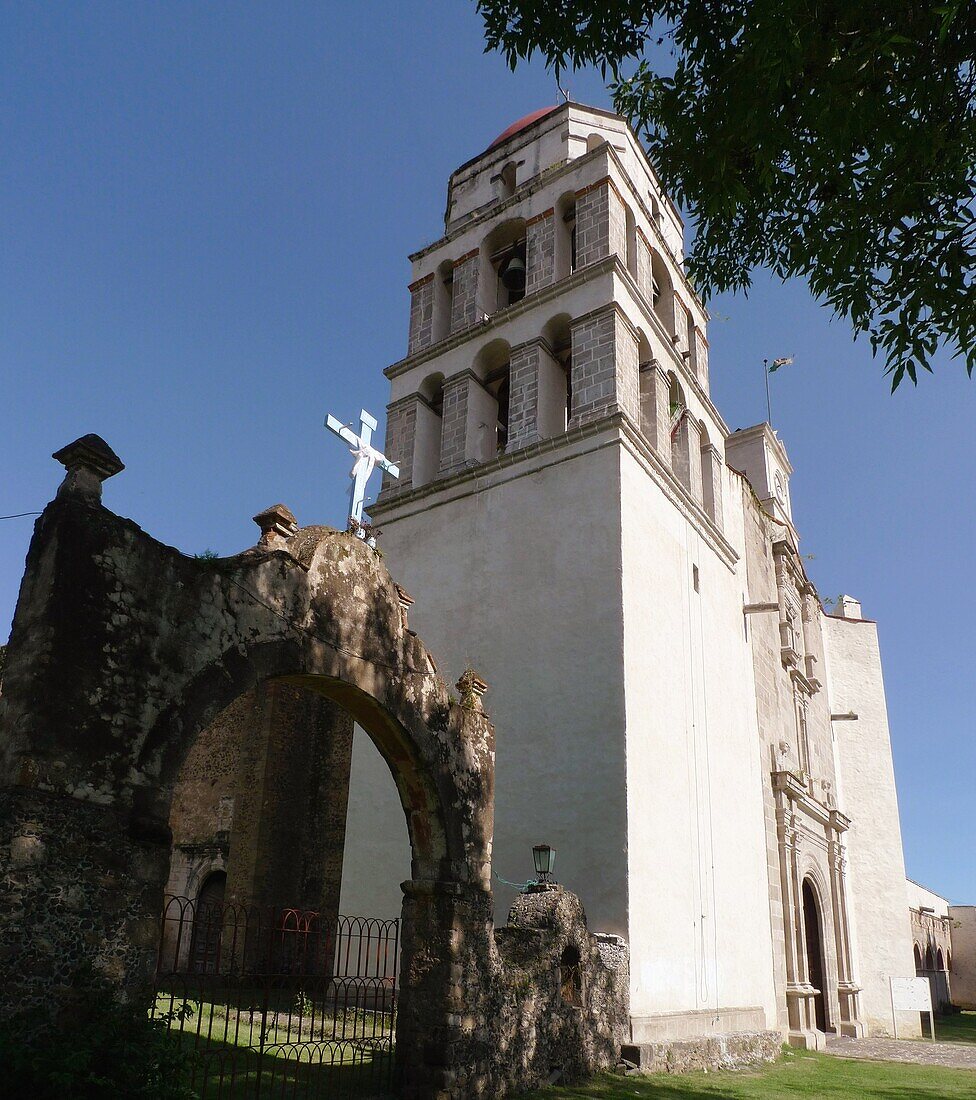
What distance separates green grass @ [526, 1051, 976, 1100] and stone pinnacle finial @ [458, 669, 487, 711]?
3.53 metres

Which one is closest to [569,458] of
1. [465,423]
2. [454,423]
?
[465,423]

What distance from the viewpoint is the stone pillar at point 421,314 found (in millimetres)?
17578

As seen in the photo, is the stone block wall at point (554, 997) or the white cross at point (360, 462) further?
the white cross at point (360, 462)

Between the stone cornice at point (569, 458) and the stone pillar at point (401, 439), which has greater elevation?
the stone pillar at point (401, 439)

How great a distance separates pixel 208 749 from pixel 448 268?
1065 centimetres

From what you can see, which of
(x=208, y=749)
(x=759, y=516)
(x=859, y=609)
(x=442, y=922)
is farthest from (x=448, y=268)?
(x=859, y=609)

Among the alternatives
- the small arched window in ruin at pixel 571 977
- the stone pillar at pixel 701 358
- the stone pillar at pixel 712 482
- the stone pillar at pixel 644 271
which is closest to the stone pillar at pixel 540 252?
the stone pillar at pixel 644 271

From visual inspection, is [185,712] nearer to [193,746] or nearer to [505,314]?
[193,746]

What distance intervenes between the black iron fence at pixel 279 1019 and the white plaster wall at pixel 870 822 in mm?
13254

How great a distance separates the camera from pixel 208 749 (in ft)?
58.6

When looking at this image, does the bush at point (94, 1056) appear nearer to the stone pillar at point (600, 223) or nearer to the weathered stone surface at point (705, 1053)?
the weathered stone surface at point (705, 1053)

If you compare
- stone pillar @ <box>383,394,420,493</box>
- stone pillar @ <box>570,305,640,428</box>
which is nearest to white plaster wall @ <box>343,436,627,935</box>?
stone pillar @ <box>570,305,640,428</box>

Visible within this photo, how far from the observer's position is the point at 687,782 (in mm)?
13320

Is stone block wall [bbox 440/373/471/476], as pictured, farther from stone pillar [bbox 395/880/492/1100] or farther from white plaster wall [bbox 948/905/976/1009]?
white plaster wall [bbox 948/905/976/1009]
